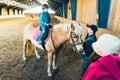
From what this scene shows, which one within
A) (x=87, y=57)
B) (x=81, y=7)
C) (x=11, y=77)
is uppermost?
→ (x=81, y=7)

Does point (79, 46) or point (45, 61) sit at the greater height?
point (79, 46)

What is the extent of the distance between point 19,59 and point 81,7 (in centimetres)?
609

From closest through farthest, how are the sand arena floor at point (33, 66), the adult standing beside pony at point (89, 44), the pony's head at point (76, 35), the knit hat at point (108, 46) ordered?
the knit hat at point (108, 46), the adult standing beside pony at point (89, 44), the pony's head at point (76, 35), the sand arena floor at point (33, 66)

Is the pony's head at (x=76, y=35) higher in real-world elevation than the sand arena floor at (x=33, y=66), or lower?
higher

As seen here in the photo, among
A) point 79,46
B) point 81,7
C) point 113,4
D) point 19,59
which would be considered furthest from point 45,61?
point 81,7

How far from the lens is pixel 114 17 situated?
20.8ft

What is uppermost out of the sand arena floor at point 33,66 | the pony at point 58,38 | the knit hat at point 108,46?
the knit hat at point 108,46

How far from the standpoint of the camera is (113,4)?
21.4 feet

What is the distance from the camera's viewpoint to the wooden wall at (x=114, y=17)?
6.08 m

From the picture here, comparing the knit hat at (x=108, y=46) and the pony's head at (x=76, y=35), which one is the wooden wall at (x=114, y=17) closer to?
the pony's head at (x=76, y=35)

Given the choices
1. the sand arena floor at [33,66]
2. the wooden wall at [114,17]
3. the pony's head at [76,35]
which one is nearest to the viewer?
the pony's head at [76,35]

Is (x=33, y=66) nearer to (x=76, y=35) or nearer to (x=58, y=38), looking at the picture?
(x=58, y=38)

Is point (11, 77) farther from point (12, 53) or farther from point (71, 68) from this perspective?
point (12, 53)

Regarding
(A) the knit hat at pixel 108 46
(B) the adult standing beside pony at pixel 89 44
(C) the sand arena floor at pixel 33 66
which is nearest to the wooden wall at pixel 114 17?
(C) the sand arena floor at pixel 33 66
